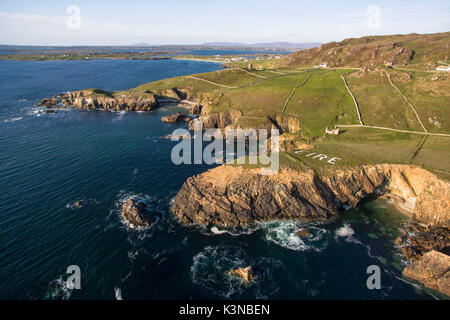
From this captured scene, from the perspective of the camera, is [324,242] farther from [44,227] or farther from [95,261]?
[44,227]

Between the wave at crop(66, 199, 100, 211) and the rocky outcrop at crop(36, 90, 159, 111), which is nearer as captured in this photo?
the wave at crop(66, 199, 100, 211)

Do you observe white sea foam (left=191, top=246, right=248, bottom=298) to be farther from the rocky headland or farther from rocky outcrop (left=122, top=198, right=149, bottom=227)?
rocky outcrop (left=122, top=198, right=149, bottom=227)

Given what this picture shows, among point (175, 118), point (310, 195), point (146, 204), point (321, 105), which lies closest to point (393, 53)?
point (321, 105)

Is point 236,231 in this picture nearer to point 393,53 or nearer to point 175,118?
point 175,118

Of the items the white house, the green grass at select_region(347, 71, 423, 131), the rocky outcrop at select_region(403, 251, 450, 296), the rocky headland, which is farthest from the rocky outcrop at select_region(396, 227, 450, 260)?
the white house

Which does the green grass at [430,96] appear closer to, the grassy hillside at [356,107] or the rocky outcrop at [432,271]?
the grassy hillside at [356,107]
